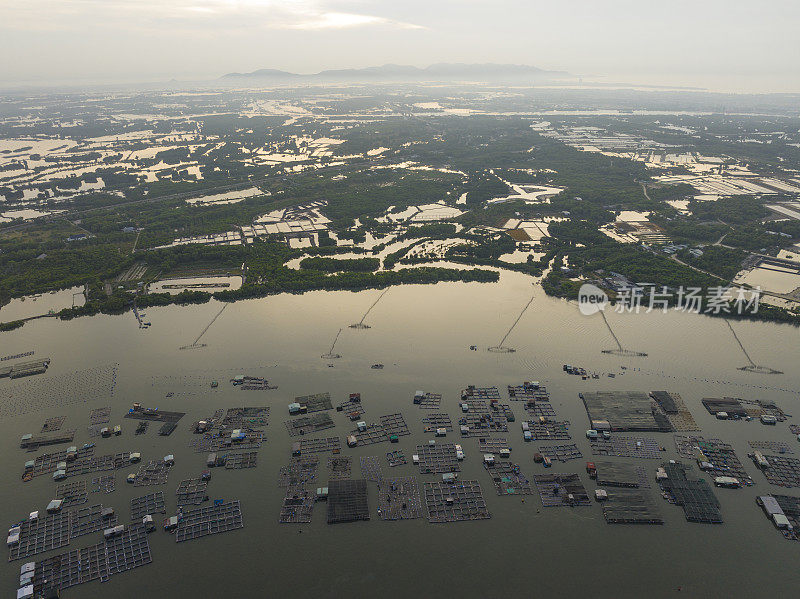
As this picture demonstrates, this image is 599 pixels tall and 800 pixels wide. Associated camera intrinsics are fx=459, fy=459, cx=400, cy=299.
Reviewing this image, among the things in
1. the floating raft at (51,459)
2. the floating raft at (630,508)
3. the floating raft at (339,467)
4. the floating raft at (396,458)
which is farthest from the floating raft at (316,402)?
the floating raft at (630,508)

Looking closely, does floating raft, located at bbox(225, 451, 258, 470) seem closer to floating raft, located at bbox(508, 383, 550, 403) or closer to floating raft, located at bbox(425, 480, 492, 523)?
floating raft, located at bbox(425, 480, 492, 523)

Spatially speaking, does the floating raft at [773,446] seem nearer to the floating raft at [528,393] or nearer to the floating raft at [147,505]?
the floating raft at [528,393]

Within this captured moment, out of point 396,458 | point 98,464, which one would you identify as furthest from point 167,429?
point 396,458

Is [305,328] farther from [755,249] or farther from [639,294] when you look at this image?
[755,249]

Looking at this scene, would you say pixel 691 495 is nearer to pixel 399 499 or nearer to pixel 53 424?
pixel 399 499

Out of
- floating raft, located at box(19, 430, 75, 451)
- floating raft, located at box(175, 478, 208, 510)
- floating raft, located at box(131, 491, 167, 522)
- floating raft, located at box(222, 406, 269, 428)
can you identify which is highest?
floating raft, located at box(222, 406, 269, 428)

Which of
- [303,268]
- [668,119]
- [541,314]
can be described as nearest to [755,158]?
[668,119]

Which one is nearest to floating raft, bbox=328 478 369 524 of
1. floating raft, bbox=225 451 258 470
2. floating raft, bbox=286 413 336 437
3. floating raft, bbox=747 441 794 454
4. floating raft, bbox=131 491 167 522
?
floating raft, bbox=286 413 336 437
